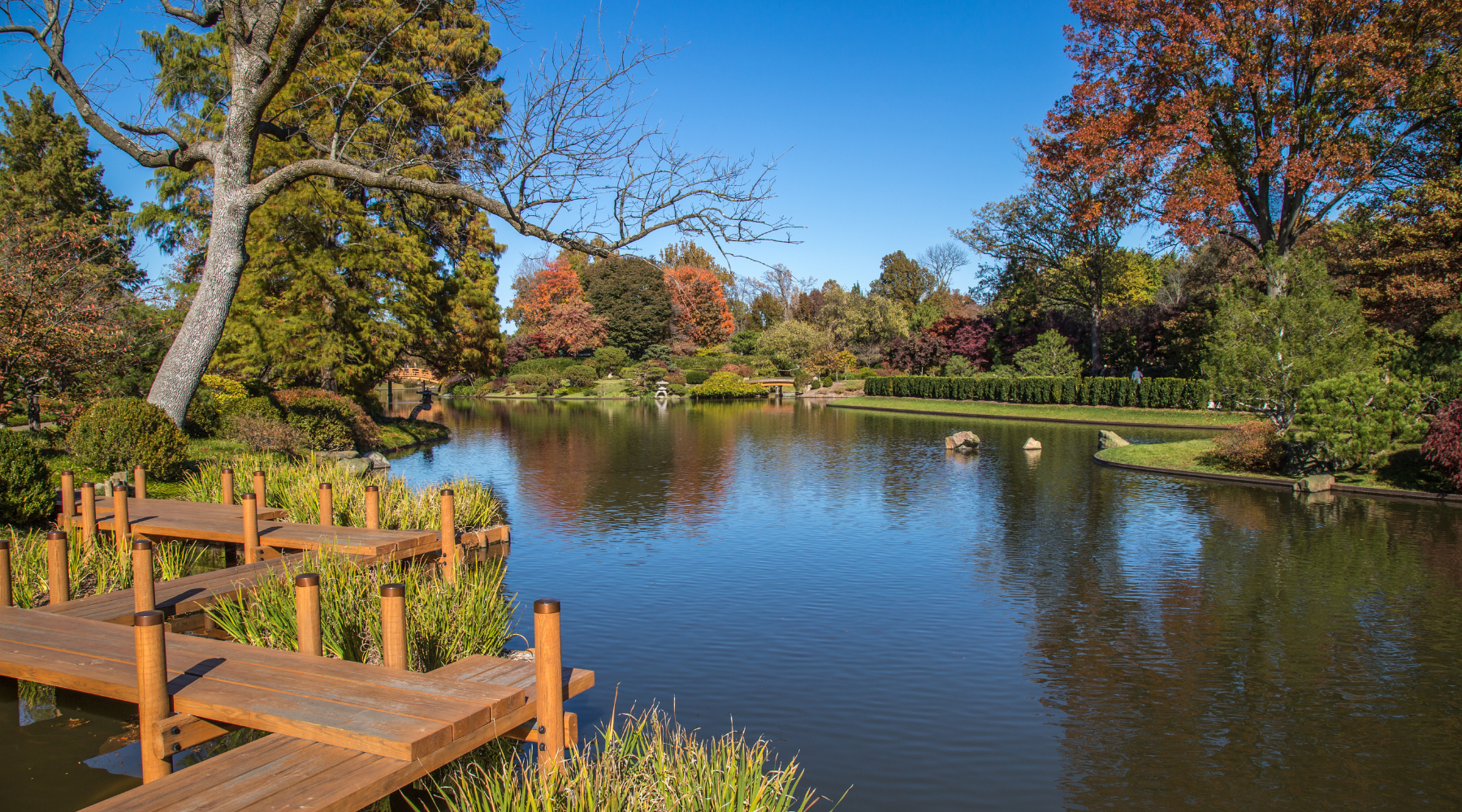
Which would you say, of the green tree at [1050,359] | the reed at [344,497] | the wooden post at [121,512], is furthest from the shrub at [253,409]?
the green tree at [1050,359]

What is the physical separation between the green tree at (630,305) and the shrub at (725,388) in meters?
10.6

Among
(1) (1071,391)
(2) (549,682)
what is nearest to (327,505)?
(2) (549,682)

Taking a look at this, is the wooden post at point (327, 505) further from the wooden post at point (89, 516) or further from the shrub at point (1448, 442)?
the shrub at point (1448, 442)

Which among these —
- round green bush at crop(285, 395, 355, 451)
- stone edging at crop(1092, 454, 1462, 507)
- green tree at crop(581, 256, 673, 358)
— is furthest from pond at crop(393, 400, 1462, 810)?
green tree at crop(581, 256, 673, 358)

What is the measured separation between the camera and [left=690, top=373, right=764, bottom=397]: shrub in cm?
4775

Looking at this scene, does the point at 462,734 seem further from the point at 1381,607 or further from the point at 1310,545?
the point at 1310,545

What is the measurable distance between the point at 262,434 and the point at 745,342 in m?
46.6

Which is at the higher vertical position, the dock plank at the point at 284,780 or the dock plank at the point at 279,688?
the dock plank at the point at 279,688

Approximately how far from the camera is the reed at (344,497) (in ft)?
29.1

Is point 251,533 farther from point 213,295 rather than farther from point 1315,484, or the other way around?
point 1315,484

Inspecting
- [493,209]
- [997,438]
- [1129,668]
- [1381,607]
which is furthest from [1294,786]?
[997,438]

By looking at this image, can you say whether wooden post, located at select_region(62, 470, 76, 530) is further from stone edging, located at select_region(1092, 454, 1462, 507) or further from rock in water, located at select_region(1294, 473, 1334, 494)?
stone edging, located at select_region(1092, 454, 1462, 507)

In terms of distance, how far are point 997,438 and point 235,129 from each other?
18946 mm

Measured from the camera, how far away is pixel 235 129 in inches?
420
